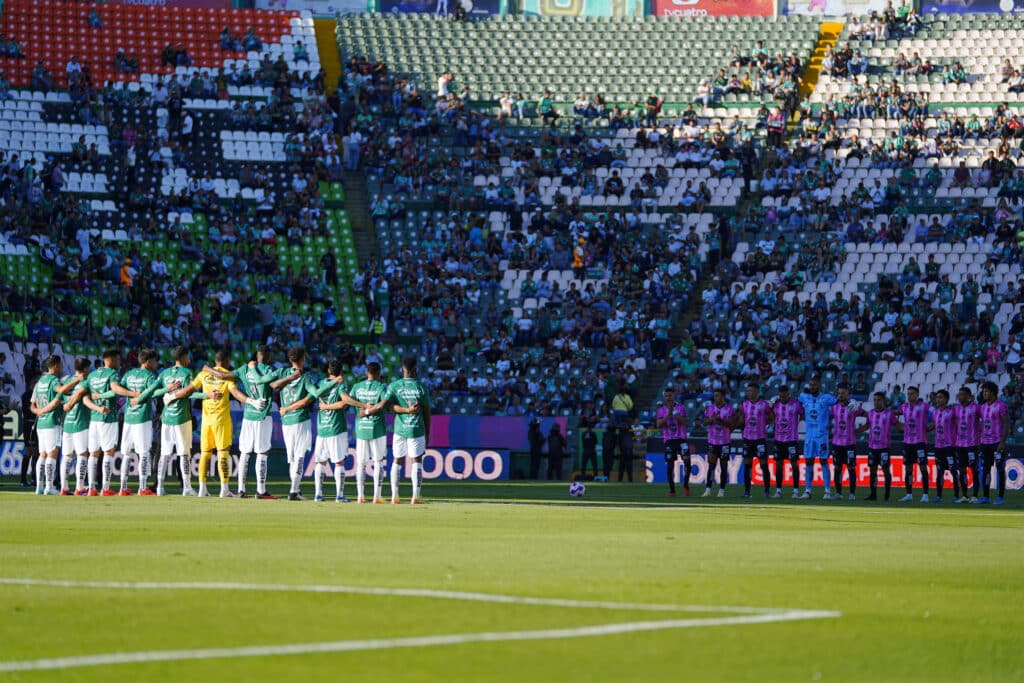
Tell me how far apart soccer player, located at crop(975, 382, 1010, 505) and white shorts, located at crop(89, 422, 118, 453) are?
14922 mm

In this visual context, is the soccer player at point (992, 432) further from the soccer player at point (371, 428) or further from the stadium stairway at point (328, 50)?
the stadium stairway at point (328, 50)

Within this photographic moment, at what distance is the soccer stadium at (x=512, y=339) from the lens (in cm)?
980

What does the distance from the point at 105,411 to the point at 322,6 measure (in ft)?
135

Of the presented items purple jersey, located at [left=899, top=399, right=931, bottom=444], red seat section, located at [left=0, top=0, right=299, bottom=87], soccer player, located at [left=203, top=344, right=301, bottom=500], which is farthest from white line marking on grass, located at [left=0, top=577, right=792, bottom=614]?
red seat section, located at [left=0, top=0, right=299, bottom=87]

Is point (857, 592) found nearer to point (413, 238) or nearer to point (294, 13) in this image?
point (413, 238)

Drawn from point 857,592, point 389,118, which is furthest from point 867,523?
point 389,118

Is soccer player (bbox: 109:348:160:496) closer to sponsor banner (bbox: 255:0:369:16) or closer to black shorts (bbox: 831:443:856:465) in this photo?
black shorts (bbox: 831:443:856:465)

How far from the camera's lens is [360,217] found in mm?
54188

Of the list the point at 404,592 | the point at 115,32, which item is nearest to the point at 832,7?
the point at 115,32

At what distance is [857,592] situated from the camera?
11320mm

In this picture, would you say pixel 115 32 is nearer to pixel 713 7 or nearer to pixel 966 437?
pixel 713 7

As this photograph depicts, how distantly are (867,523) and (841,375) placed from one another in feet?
74.0

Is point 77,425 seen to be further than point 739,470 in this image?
No

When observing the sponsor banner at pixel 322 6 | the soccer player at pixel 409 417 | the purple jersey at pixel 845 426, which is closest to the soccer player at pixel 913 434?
the purple jersey at pixel 845 426
